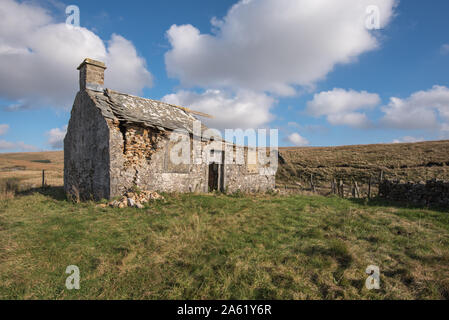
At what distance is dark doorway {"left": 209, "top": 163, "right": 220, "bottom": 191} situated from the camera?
1249cm

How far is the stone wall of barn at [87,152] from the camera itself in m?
9.15

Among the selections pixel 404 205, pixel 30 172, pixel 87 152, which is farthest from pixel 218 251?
pixel 30 172

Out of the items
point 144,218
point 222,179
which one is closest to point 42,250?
point 144,218

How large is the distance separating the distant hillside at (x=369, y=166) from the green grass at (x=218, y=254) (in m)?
15.6

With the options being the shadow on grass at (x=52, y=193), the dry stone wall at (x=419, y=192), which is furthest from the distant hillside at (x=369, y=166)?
the shadow on grass at (x=52, y=193)

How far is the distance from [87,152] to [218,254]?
8797 mm

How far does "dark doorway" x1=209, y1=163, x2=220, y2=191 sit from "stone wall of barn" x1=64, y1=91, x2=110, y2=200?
560 centimetres

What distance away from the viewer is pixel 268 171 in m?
14.7

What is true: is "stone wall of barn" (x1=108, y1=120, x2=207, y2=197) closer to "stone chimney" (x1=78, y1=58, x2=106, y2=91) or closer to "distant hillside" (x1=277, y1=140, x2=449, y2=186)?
"stone chimney" (x1=78, y1=58, x2=106, y2=91)

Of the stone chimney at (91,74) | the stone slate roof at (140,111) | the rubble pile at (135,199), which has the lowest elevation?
the rubble pile at (135,199)

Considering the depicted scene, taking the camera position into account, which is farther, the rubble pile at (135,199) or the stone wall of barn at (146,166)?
the stone wall of barn at (146,166)

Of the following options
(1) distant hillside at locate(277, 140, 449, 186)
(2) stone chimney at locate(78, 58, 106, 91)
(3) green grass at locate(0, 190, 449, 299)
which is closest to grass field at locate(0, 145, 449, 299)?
(3) green grass at locate(0, 190, 449, 299)

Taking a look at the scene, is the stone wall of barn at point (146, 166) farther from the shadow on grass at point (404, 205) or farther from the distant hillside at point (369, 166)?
the distant hillside at point (369, 166)
